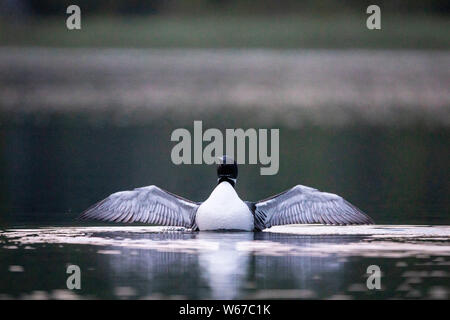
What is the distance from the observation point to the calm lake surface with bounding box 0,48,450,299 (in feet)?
39.0

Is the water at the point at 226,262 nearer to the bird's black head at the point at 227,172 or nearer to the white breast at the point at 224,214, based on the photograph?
the white breast at the point at 224,214

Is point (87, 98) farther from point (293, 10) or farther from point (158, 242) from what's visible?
point (158, 242)

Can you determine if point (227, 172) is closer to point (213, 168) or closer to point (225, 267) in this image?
point (225, 267)

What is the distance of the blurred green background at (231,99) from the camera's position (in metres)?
24.6

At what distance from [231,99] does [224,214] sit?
38.1 meters

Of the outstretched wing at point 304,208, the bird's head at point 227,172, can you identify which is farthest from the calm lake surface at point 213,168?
the bird's head at point 227,172

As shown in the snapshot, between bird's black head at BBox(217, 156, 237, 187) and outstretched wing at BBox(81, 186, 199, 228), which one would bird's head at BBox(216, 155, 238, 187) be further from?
outstretched wing at BBox(81, 186, 199, 228)

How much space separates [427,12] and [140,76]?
16.0m

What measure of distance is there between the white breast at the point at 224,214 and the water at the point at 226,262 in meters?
0.22

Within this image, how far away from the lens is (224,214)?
1583cm

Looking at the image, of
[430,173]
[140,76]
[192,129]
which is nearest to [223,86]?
[140,76]

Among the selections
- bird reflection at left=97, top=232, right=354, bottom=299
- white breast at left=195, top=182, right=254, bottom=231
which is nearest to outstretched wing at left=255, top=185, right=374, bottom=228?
white breast at left=195, top=182, right=254, bottom=231

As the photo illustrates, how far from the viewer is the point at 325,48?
6538 centimetres

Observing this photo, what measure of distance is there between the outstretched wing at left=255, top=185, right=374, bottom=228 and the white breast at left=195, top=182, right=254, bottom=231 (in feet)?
2.21
